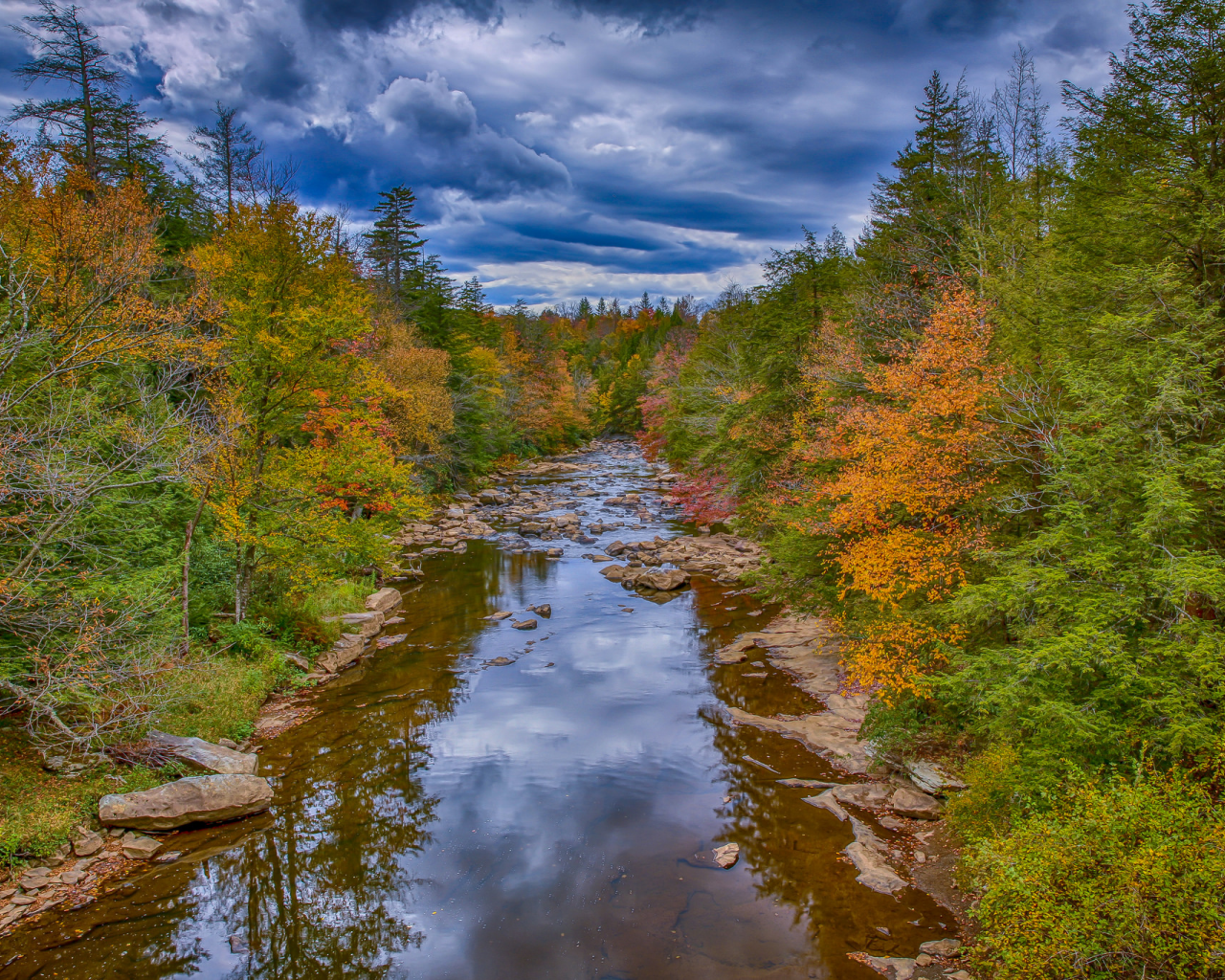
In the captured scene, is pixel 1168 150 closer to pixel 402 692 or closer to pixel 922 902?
pixel 922 902

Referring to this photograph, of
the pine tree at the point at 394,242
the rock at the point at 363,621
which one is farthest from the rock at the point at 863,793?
the pine tree at the point at 394,242

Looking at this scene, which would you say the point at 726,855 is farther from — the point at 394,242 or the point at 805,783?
the point at 394,242

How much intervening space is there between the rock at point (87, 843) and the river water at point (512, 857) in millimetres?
908

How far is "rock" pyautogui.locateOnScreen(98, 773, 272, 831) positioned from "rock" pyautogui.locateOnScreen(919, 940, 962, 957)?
10.5 meters

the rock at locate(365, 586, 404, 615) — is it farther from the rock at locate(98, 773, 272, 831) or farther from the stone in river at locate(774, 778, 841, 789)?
the stone in river at locate(774, 778, 841, 789)

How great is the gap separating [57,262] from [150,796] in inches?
419

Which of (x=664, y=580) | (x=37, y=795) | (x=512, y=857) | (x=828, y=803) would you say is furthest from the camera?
(x=664, y=580)

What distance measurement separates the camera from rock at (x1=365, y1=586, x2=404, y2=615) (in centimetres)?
2084

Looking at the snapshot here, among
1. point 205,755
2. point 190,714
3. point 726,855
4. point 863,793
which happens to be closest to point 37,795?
point 205,755

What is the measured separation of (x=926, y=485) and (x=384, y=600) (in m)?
17.4

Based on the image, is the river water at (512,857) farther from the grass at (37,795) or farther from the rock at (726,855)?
the grass at (37,795)

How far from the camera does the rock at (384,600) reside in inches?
821

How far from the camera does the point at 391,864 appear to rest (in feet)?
32.3

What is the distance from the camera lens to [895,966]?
7613 millimetres
